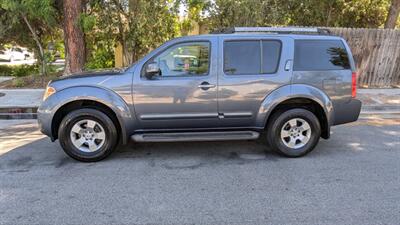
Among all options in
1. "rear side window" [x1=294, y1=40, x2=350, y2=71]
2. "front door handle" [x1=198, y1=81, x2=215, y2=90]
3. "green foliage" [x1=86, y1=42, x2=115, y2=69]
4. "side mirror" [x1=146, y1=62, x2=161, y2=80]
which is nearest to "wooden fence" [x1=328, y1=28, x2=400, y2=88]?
"rear side window" [x1=294, y1=40, x2=350, y2=71]

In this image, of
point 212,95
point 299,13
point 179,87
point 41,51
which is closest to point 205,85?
point 212,95

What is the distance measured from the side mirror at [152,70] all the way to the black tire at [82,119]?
0.87 m

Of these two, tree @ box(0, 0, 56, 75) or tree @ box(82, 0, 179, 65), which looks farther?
tree @ box(82, 0, 179, 65)

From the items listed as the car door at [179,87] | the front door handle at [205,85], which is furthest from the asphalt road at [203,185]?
the front door handle at [205,85]

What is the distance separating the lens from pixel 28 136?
22.4 feet

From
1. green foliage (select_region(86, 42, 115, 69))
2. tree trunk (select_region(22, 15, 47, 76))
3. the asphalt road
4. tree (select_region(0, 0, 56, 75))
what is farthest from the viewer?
green foliage (select_region(86, 42, 115, 69))

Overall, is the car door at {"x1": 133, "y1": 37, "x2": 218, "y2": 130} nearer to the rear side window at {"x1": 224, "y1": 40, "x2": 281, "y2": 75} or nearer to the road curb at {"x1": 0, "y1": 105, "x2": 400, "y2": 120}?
the rear side window at {"x1": 224, "y1": 40, "x2": 281, "y2": 75}

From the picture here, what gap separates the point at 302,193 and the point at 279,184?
1.12 feet

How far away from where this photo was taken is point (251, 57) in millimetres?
5375

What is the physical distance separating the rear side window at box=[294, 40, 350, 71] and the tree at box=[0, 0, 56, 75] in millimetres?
8336

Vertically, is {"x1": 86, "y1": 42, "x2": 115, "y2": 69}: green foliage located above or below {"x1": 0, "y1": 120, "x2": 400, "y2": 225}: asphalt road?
above

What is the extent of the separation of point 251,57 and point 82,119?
8.76ft

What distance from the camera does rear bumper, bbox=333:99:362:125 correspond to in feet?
18.1

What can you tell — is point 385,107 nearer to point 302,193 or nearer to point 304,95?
point 304,95
